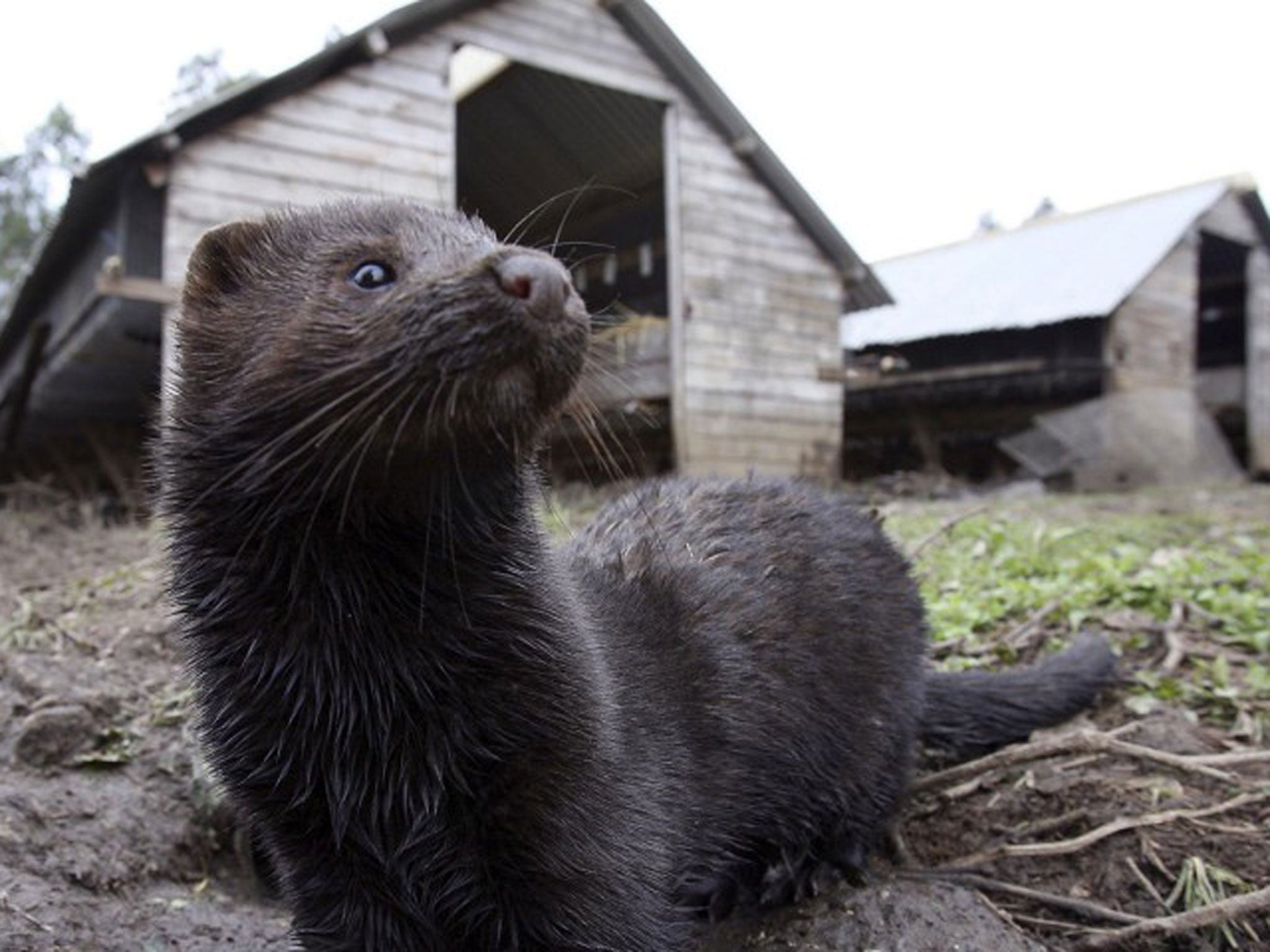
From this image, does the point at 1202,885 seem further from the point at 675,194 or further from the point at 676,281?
the point at 675,194

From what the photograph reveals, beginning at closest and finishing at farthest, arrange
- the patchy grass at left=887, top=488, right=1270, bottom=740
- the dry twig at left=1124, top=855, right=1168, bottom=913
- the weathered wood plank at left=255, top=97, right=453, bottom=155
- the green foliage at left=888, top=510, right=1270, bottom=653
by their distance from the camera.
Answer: the dry twig at left=1124, top=855, right=1168, bottom=913 → the patchy grass at left=887, top=488, right=1270, bottom=740 → the green foliage at left=888, top=510, right=1270, bottom=653 → the weathered wood plank at left=255, top=97, right=453, bottom=155

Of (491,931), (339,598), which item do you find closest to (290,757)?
(339,598)

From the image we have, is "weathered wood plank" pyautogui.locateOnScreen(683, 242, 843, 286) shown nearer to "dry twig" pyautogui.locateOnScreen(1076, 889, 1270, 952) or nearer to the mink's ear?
"dry twig" pyautogui.locateOnScreen(1076, 889, 1270, 952)

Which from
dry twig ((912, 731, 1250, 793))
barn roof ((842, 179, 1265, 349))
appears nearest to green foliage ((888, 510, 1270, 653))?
dry twig ((912, 731, 1250, 793))

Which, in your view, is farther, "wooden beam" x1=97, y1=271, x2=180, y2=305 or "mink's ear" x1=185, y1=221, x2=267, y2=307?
"wooden beam" x1=97, y1=271, x2=180, y2=305

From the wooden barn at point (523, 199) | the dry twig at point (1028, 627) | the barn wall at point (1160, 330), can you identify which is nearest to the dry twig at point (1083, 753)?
the dry twig at point (1028, 627)

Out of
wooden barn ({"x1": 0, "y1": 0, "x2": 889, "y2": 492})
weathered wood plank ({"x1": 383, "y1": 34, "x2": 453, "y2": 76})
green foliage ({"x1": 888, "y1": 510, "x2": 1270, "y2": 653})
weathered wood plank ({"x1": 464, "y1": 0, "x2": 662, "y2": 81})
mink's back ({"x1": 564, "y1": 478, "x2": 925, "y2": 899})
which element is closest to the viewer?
mink's back ({"x1": 564, "y1": 478, "x2": 925, "y2": 899})

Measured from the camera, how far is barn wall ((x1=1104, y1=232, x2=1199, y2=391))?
1609 cm

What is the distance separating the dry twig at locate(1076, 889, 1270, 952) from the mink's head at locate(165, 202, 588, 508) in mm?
1834

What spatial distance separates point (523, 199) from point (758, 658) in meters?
11.4

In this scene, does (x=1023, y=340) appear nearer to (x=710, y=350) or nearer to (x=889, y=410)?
(x=889, y=410)

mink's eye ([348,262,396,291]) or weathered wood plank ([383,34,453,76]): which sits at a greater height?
weathered wood plank ([383,34,453,76])

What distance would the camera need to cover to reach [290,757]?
6.57ft

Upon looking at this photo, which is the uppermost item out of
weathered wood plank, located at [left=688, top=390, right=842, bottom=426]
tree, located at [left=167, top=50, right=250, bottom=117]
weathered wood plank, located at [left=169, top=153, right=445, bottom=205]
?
tree, located at [left=167, top=50, right=250, bottom=117]
